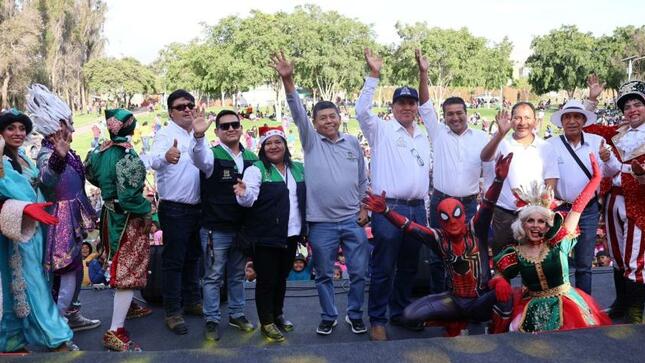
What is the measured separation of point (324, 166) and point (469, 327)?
63.6 inches

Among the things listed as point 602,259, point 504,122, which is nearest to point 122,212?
point 504,122

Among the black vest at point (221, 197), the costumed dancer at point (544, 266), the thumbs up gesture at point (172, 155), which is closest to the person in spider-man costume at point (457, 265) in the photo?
the costumed dancer at point (544, 266)

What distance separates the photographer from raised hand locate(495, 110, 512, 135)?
148 inches

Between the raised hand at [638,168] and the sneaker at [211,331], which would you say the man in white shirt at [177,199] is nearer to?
the sneaker at [211,331]

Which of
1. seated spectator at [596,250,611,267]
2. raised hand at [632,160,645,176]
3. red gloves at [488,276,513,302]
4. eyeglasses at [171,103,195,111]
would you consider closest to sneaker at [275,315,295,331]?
red gloves at [488,276,513,302]

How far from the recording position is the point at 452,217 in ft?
11.2

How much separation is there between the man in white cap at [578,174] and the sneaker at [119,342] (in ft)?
10.7

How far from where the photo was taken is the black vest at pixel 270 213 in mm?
3662

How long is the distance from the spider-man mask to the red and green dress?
41 centimetres

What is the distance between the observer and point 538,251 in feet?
11.5

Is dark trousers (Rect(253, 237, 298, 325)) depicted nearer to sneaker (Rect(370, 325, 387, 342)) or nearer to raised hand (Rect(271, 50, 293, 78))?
sneaker (Rect(370, 325, 387, 342))

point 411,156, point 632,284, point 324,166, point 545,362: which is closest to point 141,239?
point 324,166

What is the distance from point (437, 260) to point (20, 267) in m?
2.95

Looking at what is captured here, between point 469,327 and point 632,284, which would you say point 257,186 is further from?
point 632,284
